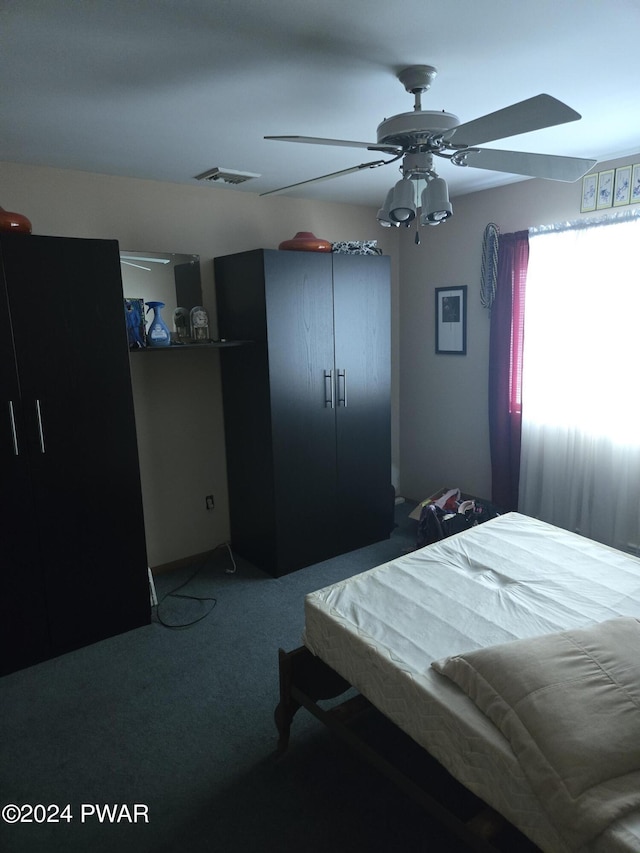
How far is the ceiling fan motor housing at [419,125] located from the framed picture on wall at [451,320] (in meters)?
2.58

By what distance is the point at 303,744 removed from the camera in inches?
87.7

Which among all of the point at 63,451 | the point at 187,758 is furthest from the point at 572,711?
the point at 63,451

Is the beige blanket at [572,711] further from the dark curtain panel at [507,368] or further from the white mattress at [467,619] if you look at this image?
the dark curtain panel at [507,368]

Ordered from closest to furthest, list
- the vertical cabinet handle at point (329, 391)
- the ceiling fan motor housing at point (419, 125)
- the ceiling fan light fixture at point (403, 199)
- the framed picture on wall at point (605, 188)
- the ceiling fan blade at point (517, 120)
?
the ceiling fan blade at point (517, 120) → the ceiling fan motor housing at point (419, 125) → the ceiling fan light fixture at point (403, 199) → the framed picture on wall at point (605, 188) → the vertical cabinet handle at point (329, 391)

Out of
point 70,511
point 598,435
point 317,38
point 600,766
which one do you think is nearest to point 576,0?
point 317,38

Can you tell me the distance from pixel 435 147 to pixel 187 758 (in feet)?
8.08

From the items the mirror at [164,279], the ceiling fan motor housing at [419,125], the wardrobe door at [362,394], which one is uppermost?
the ceiling fan motor housing at [419,125]

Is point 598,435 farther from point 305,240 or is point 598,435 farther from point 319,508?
point 305,240

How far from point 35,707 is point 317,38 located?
9.55 ft

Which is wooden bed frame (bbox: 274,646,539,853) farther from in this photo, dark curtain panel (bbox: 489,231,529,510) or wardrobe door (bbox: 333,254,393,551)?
dark curtain panel (bbox: 489,231,529,510)

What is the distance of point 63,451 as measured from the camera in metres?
2.71

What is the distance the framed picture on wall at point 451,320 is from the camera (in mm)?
4266

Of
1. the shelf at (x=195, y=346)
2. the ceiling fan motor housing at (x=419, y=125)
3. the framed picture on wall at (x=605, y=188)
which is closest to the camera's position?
the ceiling fan motor housing at (x=419, y=125)

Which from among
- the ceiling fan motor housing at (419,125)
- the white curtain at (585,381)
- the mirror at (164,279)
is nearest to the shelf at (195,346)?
the mirror at (164,279)
